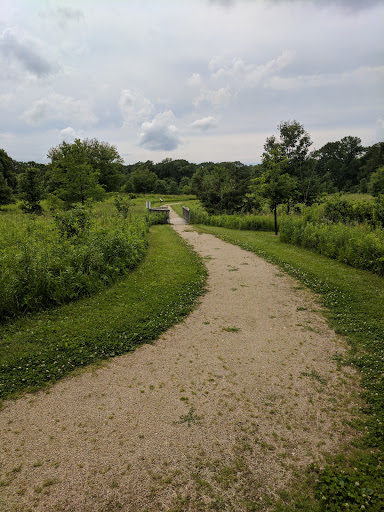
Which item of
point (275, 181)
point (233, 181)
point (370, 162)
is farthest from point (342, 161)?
point (275, 181)

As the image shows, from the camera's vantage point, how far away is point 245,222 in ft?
64.7

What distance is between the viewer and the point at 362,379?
160 inches

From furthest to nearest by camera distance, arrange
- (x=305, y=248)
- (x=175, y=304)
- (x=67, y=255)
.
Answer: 1. (x=305, y=248)
2. (x=67, y=255)
3. (x=175, y=304)

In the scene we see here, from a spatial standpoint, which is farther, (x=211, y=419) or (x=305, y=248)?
(x=305, y=248)

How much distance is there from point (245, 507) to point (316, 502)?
62cm

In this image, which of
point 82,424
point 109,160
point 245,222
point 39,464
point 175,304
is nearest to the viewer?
point 39,464

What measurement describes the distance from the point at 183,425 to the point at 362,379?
2650 millimetres

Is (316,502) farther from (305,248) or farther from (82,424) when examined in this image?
(305,248)

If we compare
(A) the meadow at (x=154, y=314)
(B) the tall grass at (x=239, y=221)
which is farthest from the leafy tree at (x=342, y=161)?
(A) the meadow at (x=154, y=314)

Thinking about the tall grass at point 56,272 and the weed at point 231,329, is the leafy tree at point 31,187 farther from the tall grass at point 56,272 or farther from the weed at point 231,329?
the weed at point 231,329

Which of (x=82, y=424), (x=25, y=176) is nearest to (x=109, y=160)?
(x=25, y=176)

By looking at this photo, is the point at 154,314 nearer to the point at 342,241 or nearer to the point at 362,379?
the point at 362,379

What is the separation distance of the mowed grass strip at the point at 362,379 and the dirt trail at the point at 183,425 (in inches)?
7.7

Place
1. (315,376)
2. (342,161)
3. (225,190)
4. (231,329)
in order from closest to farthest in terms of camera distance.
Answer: (315,376), (231,329), (225,190), (342,161)
